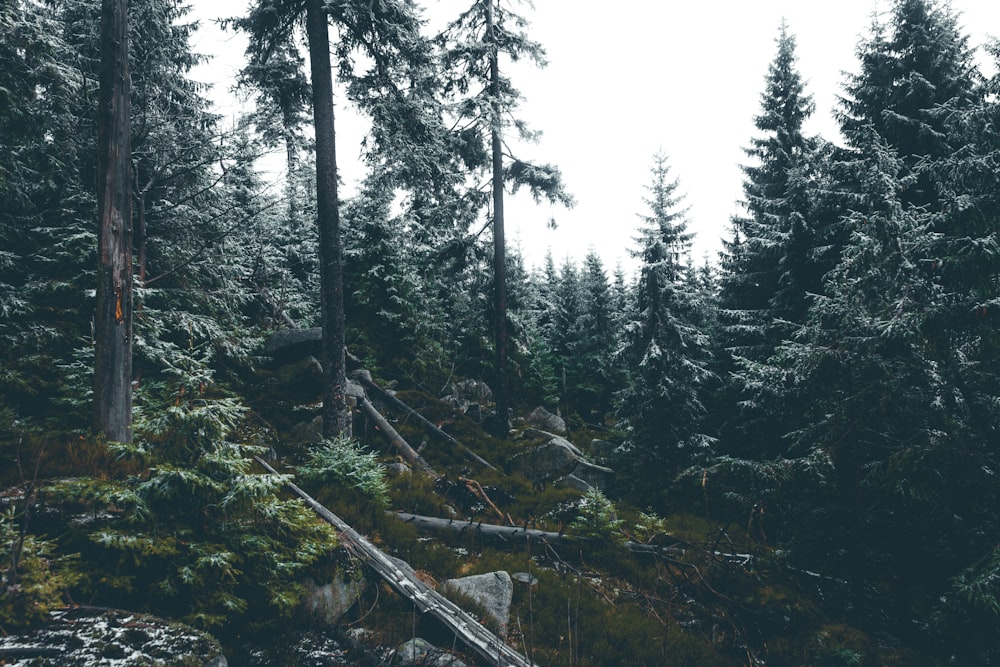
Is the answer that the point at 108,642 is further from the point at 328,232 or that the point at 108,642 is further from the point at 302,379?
the point at 302,379

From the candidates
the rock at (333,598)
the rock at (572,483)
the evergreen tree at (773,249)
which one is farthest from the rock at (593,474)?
the rock at (333,598)

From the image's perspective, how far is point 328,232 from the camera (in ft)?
34.6

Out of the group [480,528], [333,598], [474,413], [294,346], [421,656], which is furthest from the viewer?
[474,413]

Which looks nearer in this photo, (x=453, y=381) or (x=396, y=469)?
(x=396, y=469)

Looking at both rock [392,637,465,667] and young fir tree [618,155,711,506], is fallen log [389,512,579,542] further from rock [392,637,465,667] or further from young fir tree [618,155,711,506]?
young fir tree [618,155,711,506]

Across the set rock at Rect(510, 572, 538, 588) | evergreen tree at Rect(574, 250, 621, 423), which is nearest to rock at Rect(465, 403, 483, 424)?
rock at Rect(510, 572, 538, 588)

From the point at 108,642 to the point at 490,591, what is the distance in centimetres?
445

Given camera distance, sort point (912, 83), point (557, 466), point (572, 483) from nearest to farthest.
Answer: point (912, 83)
point (572, 483)
point (557, 466)

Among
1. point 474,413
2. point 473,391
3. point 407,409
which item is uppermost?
point 473,391

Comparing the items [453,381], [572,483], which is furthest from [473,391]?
[572,483]

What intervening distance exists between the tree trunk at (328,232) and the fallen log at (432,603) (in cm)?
410

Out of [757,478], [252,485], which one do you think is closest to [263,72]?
[252,485]

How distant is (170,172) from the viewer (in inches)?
451

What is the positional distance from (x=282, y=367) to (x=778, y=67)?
68.1 feet
